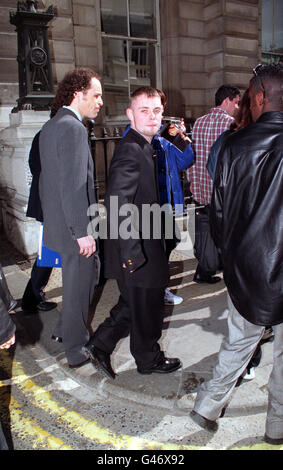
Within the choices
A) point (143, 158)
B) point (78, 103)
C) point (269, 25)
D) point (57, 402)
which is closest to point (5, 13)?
point (78, 103)

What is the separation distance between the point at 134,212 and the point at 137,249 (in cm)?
26

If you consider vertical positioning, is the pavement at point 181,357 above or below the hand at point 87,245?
below

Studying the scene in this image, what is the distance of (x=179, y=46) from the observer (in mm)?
10516

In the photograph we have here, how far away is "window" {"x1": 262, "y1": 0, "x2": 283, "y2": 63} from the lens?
1245 cm

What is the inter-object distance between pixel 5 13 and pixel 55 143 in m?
6.23

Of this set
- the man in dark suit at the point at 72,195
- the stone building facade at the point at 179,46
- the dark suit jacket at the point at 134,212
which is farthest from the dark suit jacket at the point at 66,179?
the stone building facade at the point at 179,46

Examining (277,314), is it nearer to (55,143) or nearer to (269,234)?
(269,234)

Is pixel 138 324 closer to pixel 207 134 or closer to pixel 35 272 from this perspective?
pixel 35 272

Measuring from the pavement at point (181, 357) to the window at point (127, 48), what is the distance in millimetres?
6563

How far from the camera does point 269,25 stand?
494 inches

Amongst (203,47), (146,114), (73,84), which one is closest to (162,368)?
(146,114)

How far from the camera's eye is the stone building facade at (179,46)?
7.97 m

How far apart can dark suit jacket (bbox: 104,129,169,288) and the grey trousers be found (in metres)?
0.68

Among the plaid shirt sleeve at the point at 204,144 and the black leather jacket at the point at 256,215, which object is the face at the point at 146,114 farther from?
the plaid shirt sleeve at the point at 204,144
